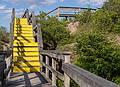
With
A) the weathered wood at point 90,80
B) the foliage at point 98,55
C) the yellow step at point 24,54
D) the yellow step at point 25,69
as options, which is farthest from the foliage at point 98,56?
the weathered wood at point 90,80

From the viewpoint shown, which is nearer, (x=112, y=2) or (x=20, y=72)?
(x=20, y=72)

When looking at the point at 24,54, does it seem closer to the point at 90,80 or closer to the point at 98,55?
the point at 98,55

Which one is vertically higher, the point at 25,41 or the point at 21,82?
the point at 25,41

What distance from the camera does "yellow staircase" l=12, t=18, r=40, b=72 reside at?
482 inches

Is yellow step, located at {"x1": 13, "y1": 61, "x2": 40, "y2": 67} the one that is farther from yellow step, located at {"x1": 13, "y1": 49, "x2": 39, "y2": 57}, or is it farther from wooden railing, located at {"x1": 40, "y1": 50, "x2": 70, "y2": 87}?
wooden railing, located at {"x1": 40, "y1": 50, "x2": 70, "y2": 87}

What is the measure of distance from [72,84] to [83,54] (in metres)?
1.28

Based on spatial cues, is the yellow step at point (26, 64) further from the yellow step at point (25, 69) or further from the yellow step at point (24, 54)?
the yellow step at point (24, 54)

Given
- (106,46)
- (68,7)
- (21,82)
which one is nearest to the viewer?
(21,82)

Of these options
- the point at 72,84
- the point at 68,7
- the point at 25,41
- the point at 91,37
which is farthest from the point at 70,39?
the point at 68,7

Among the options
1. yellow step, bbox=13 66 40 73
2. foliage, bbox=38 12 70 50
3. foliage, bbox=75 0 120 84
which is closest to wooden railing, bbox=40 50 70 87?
foliage, bbox=75 0 120 84

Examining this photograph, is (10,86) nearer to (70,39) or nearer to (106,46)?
(106,46)

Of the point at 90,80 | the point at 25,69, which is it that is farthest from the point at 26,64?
the point at 90,80

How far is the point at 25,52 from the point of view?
1321cm

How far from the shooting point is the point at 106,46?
9594 millimetres
